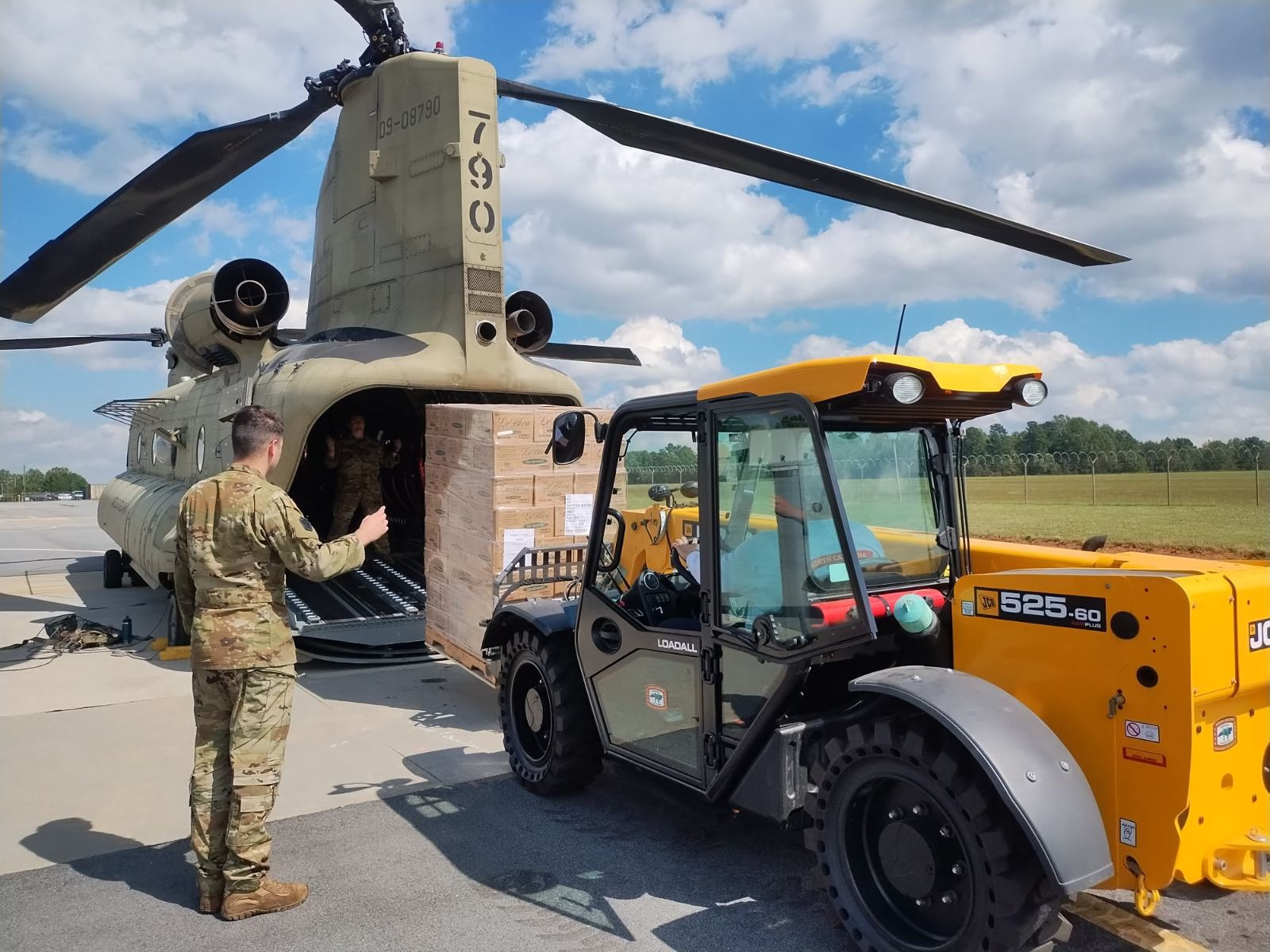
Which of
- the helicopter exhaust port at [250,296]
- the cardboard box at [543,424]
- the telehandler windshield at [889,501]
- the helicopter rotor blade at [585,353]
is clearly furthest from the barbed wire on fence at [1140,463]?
the telehandler windshield at [889,501]

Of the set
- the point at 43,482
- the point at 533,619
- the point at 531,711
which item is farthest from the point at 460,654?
the point at 43,482

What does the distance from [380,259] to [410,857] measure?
→ 6438mm

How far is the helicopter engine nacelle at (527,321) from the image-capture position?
31.6 ft

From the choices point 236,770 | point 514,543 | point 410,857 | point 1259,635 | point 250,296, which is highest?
point 250,296

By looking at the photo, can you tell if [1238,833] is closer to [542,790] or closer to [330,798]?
[542,790]

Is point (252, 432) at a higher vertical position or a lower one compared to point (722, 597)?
higher

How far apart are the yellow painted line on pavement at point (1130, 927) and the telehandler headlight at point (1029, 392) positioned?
1.82 meters

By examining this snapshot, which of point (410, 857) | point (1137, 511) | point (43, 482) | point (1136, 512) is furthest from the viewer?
point (43, 482)

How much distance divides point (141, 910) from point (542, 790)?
1789 millimetres

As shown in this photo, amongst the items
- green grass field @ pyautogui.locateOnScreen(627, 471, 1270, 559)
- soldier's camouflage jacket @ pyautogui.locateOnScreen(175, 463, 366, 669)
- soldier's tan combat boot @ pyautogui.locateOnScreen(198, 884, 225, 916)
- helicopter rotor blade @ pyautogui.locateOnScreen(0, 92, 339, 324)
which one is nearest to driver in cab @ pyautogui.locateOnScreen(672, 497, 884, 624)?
green grass field @ pyautogui.locateOnScreen(627, 471, 1270, 559)

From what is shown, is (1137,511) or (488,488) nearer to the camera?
(488,488)

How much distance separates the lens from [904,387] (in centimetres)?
288

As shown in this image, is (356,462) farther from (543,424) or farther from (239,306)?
(543,424)

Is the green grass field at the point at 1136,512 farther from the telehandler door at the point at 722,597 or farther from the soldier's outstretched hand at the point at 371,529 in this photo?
the soldier's outstretched hand at the point at 371,529
